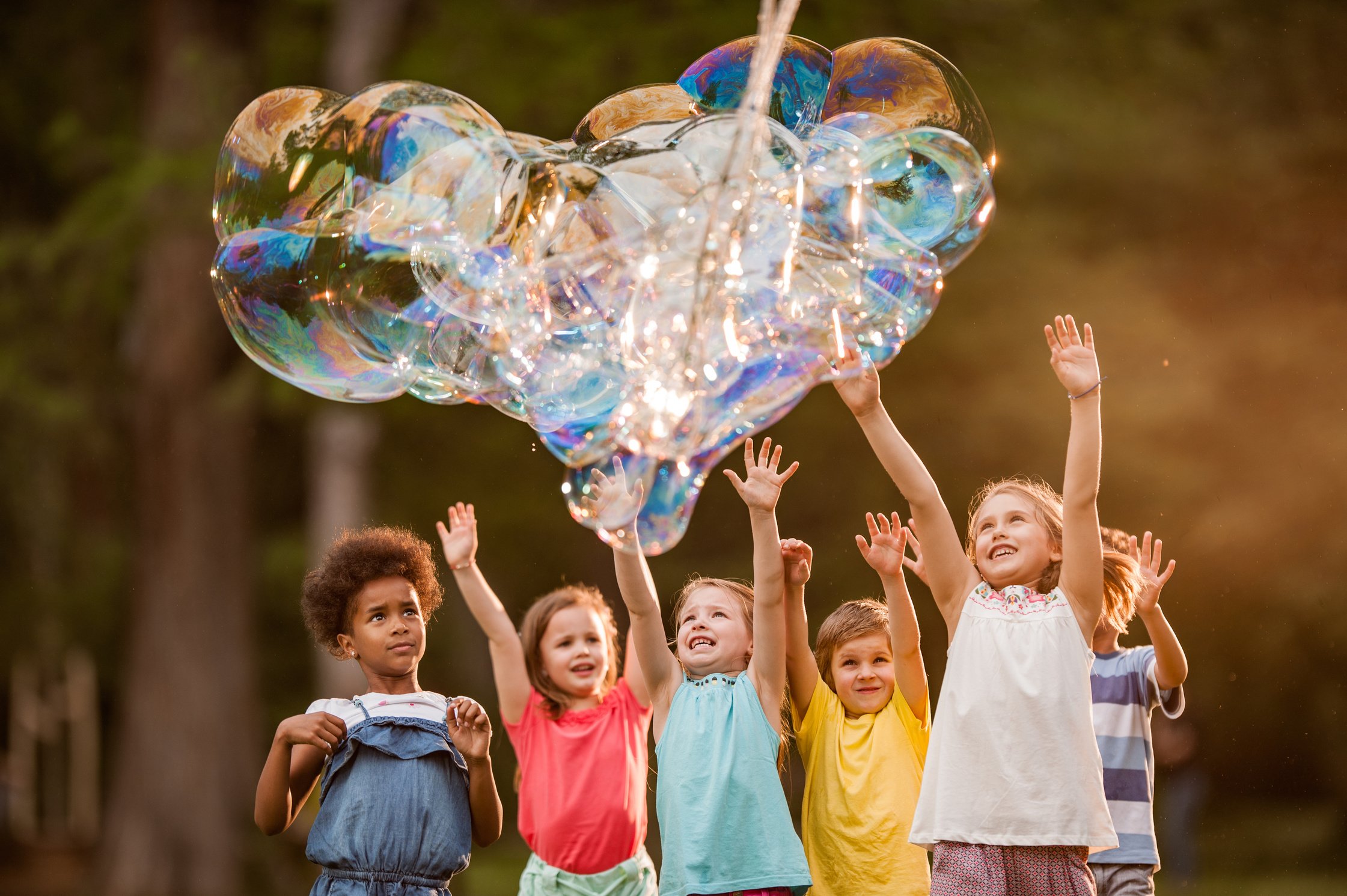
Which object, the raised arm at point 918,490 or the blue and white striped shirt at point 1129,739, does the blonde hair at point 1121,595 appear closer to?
the blue and white striped shirt at point 1129,739

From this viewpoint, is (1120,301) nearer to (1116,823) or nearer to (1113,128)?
(1113,128)

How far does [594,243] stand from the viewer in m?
3.37

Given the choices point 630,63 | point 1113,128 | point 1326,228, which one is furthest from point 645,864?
point 1326,228

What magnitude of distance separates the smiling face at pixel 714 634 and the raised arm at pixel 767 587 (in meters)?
0.08

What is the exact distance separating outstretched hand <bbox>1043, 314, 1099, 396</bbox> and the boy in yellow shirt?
541 mm

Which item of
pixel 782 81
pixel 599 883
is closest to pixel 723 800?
pixel 599 883

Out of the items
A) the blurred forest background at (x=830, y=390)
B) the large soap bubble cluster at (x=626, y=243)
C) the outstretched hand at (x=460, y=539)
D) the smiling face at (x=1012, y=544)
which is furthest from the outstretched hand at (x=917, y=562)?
the blurred forest background at (x=830, y=390)

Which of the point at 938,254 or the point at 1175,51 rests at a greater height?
the point at 1175,51

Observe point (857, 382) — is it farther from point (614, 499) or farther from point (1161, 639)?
point (1161, 639)

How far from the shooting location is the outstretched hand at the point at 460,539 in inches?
153

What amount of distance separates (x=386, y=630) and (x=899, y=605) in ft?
4.06

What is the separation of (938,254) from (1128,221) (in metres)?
6.52

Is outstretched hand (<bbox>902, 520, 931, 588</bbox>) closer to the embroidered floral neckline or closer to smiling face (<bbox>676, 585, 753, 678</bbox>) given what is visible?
the embroidered floral neckline

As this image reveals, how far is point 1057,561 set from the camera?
3.42 metres
